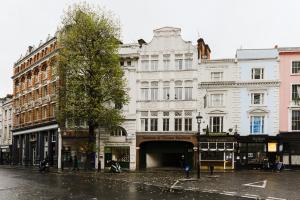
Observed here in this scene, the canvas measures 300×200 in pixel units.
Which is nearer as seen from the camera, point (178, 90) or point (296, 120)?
point (296, 120)

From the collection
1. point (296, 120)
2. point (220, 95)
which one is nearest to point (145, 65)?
point (220, 95)

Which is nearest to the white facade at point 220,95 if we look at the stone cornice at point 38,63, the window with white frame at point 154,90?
the window with white frame at point 154,90

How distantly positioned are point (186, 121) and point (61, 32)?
18330 millimetres

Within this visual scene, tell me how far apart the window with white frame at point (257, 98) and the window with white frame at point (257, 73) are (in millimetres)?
2041

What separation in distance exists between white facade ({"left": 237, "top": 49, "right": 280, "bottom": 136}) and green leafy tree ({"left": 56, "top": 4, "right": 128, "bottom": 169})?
583 inches

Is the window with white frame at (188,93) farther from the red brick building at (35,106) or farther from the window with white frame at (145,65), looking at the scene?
the red brick building at (35,106)

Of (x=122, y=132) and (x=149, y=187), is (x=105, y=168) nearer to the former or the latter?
(x=122, y=132)

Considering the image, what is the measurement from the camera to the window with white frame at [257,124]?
185ft

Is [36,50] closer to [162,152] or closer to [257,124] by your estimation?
[162,152]

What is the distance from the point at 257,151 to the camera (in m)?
56.2

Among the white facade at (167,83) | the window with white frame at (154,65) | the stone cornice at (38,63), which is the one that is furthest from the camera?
the stone cornice at (38,63)

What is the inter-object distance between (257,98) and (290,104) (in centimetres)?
383

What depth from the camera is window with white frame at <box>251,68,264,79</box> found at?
57438 mm

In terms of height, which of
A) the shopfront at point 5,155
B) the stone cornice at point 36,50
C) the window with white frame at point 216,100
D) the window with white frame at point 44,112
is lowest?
the shopfront at point 5,155
